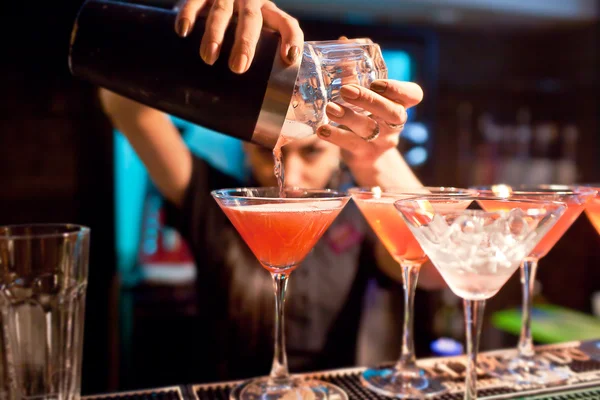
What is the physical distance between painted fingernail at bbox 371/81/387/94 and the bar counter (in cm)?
49

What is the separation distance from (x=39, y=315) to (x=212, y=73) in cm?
43

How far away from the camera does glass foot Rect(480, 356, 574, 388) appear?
0.93 m

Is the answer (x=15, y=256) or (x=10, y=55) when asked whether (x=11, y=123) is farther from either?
(x=15, y=256)

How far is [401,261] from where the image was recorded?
3.34ft

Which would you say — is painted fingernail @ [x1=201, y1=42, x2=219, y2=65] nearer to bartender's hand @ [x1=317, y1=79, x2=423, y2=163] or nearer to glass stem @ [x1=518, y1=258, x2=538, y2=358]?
bartender's hand @ [x1=317, y1=79, x2=423, y2=163]

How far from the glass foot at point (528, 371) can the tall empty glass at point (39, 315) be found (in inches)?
28.1

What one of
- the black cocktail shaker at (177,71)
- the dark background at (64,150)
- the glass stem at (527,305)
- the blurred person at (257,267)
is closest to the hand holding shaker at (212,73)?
the black cocktail shaker at (177,71)

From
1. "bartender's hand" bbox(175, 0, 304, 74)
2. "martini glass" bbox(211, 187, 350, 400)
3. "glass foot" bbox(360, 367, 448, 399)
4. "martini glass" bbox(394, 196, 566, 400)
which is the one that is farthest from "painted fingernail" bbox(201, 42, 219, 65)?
"glass foot" bbox(360, 367, 448, 399)

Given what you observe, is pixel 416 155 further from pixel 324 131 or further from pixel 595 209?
pixel 324 131

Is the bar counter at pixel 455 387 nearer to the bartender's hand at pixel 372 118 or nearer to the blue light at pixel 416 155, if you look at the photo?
the bartender's hand at pixel 372 118

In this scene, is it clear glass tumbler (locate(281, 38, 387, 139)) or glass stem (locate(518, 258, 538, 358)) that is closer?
clear glass tumbler (locate(281, 38, 387, 139))

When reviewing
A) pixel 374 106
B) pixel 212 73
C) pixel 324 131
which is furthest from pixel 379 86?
pixel 212 73

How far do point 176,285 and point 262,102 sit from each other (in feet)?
7.01

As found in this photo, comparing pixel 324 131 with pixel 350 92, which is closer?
pixel 350 92
